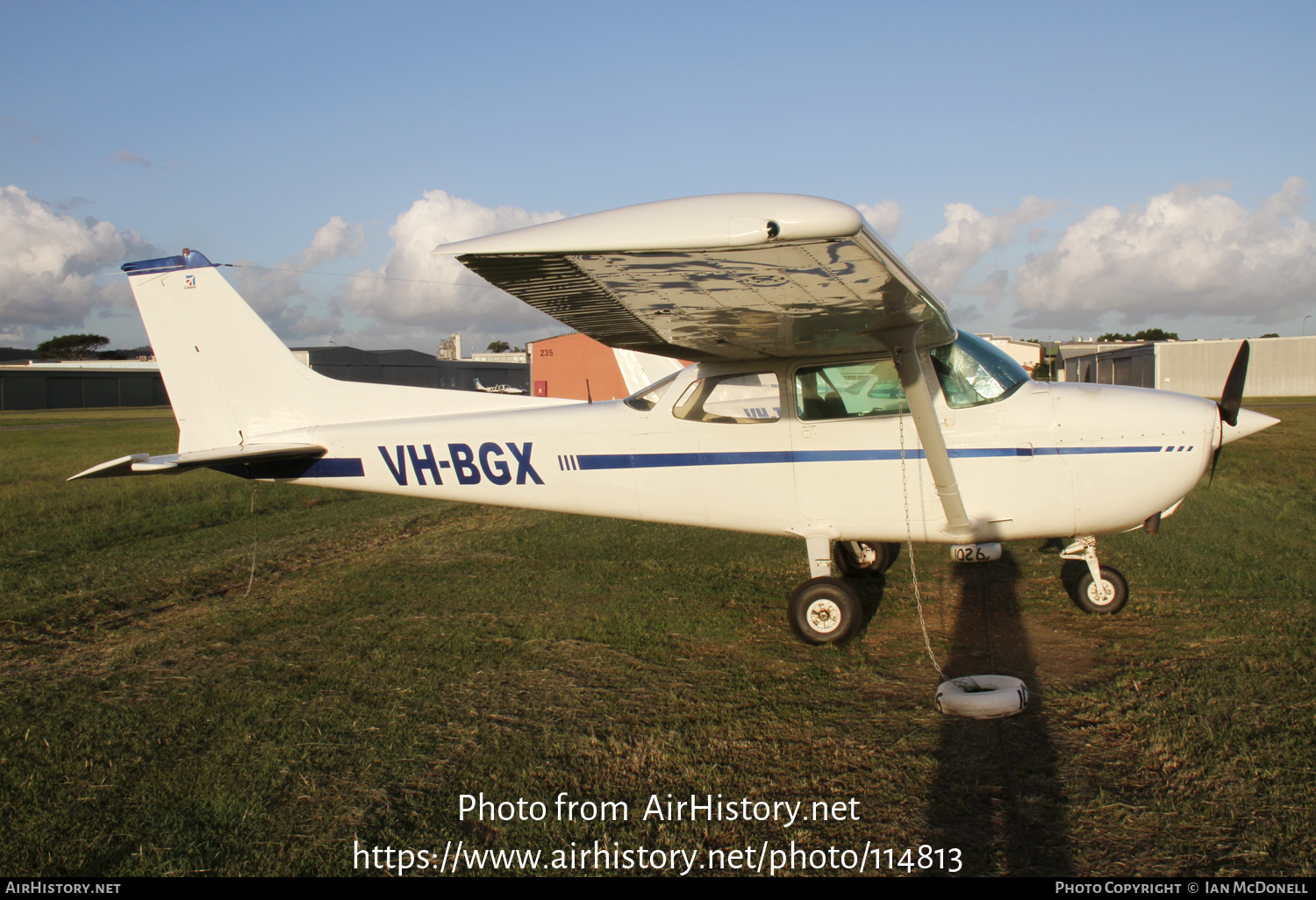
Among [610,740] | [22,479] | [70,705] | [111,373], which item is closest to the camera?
[610,740]

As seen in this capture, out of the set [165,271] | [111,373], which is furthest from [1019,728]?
[111,373]

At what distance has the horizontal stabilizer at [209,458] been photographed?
18.5 ft

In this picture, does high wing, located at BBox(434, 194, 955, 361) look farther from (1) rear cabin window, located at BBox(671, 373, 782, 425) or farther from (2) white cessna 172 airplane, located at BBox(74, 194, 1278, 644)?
(1) rear cabin window, located at BBox(671, 373, 782, 425)

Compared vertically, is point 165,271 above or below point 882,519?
above

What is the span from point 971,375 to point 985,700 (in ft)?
7.52

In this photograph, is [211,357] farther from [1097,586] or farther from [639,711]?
[1097,586]

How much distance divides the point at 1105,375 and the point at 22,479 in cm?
5346

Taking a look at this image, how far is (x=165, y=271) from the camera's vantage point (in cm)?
617

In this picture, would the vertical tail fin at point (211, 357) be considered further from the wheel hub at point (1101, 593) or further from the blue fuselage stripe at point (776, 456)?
the wheel hub at point (1101, 593)

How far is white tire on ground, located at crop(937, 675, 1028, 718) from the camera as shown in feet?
11.8

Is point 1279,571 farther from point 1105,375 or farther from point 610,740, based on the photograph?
point 1105,375

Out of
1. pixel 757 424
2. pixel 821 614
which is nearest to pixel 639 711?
pixel 821 614

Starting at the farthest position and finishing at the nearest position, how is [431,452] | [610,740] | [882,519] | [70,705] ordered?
[431,452] < [882,519] < [70,705] < [610,740]

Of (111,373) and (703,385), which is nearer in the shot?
(703,385)
